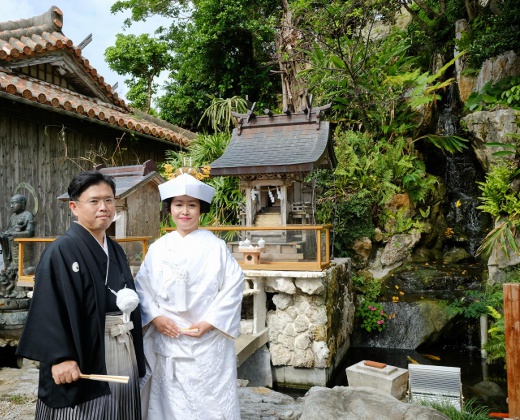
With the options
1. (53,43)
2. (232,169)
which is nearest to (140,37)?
(53,43)

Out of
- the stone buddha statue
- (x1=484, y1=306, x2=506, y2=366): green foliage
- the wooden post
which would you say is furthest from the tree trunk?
the wooden post

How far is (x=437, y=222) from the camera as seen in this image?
13008 millimetres

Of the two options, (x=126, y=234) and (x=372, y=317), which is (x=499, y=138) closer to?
(x=372, y=317)

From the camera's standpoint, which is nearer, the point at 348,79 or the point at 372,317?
the point at 372,317

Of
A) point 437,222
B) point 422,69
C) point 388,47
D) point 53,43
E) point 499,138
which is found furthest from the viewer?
point 422,69

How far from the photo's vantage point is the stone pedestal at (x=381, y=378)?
592 cm

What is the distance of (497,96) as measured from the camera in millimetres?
11469

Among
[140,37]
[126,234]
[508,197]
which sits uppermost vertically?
[140,37]

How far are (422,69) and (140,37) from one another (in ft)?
40.0

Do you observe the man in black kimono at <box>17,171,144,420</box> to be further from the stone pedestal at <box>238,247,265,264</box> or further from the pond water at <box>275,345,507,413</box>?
the pond water at <box>275,345,507,413</box>

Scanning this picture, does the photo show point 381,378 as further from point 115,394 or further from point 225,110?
point 225,110

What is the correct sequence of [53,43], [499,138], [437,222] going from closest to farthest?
[53,43] → [499,138] → [437,222]

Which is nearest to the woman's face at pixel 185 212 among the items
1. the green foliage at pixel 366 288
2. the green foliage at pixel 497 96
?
the green foliage at pixel 366 288

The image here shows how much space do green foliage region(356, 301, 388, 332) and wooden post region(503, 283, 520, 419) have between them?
4525mm
